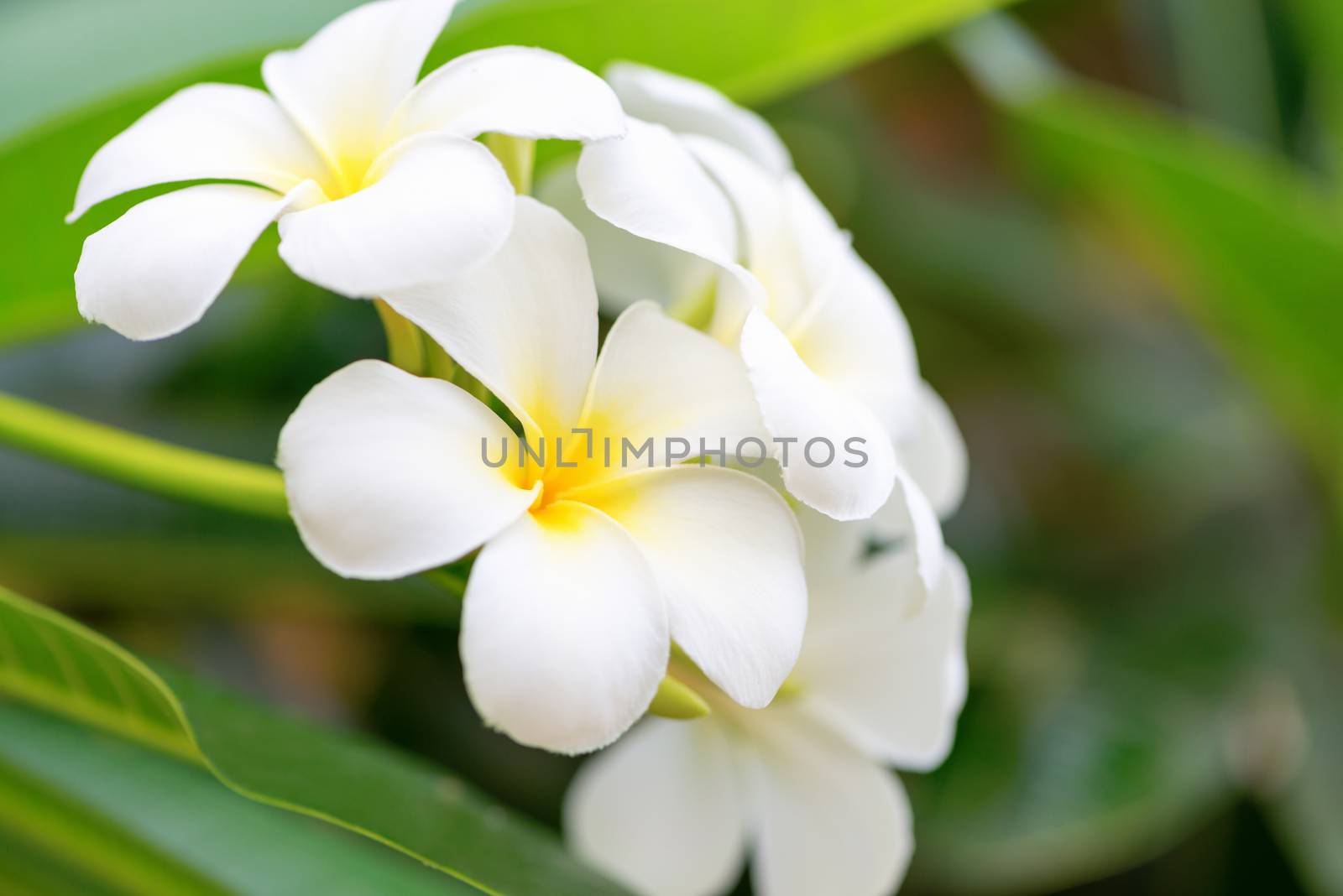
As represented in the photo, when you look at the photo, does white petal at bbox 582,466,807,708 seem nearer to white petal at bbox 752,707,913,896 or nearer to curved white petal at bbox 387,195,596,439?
curved white petal at bbox 387,195,596,439

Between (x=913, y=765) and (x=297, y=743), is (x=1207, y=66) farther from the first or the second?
(x=297, y=743)

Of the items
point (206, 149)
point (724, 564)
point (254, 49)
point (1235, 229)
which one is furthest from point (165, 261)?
point (1235, 229)

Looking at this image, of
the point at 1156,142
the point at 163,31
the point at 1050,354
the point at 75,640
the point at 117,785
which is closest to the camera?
the point at 75,640

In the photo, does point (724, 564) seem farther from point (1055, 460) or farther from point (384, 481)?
point (1055, 460)

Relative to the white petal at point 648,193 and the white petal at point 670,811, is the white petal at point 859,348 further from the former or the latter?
the white petal at point 670,811

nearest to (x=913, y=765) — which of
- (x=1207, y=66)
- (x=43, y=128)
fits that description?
(x=43, y=128)

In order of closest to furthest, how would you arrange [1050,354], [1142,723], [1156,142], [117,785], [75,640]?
[75,640], [117,785], [1156,142], [1142,723], [1050,354]

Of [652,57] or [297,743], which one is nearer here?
[297,743]
